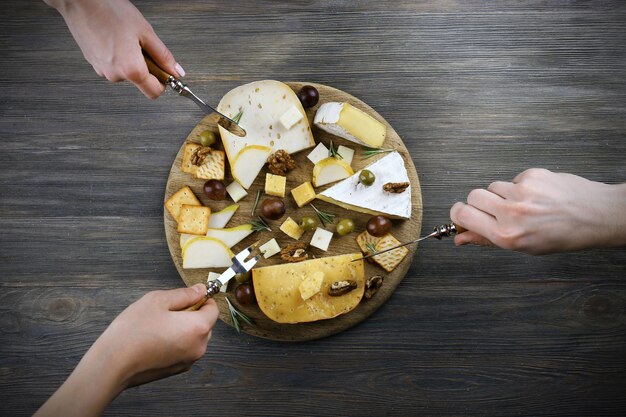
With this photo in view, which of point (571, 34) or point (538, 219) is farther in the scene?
point (571, 34)

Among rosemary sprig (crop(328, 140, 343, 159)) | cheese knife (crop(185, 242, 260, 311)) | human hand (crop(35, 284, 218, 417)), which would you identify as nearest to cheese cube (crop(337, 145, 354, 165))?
rosemary sprig (crop(328, 140, 343, 159))

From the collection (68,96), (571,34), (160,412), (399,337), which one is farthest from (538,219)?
(68,96)

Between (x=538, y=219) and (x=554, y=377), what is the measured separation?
0.89 meters

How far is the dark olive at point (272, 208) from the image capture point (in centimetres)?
163

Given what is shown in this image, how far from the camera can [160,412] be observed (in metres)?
1.78

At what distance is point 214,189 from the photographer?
5.40ft

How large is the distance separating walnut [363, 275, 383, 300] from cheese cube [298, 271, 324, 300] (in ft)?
0.57

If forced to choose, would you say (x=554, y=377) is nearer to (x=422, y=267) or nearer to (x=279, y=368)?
(x=422, y=267)

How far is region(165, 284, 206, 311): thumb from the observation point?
1217 mm

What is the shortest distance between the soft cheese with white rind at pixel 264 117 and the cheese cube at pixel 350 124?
0.22 feet

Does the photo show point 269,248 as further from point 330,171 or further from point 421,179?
point 421,179

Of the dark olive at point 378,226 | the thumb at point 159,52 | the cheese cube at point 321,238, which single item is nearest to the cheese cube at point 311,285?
the cheese cube at point 321,238

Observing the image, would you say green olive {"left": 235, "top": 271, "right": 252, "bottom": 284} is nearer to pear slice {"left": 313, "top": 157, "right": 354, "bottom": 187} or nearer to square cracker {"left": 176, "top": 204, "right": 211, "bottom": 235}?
square cracker {"left": 176, "top": 204, "right": 211, "bottom": 235}

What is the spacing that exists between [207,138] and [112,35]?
0.47 metres
